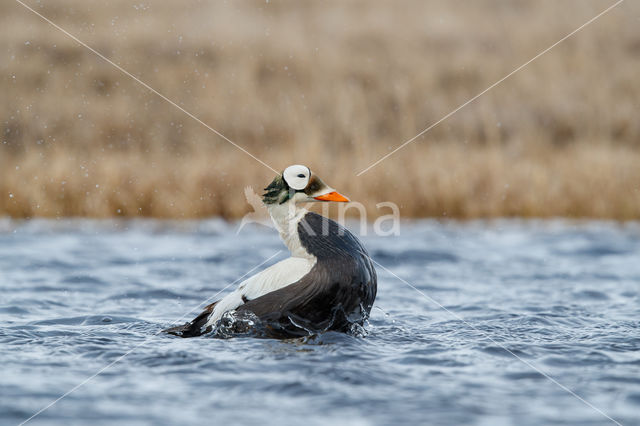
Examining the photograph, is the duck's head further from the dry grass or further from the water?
the dry grass

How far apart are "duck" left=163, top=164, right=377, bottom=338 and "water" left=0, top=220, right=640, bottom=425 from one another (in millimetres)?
153

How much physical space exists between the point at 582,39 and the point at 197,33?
928 cm

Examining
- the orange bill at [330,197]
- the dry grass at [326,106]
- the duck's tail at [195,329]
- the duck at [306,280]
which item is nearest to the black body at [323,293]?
the duck at [306,280]

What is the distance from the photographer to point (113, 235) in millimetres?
10562

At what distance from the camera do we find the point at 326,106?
51.4 feet

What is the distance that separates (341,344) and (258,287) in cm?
66

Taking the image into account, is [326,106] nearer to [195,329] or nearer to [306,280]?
[195,329]

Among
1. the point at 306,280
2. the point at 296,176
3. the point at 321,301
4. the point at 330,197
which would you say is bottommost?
the point at 321,301

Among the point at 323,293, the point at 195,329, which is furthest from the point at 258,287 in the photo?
the point at 195,329

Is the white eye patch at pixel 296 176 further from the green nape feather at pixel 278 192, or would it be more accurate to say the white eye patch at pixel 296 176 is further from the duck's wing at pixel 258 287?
the duck's wing at pixel 258 287

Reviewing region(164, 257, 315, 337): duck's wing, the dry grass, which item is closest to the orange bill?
region(164, 257, 315, 337): duck's wing

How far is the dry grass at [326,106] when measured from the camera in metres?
11.5

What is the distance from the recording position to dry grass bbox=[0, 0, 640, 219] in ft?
37.9

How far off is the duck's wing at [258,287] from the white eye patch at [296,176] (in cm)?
49
